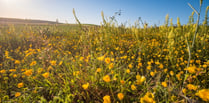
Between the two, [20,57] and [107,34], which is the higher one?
[107,34]

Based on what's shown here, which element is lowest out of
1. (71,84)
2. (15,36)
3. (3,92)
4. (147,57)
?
(3,92)

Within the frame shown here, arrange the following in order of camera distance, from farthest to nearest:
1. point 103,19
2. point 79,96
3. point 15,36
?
point 15,36
point 103,19
point 79,96

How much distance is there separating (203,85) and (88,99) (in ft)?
4.80

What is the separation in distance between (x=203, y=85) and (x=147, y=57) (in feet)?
2.90

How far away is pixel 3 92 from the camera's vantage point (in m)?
1.52

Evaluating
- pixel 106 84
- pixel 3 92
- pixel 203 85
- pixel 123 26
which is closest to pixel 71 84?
pixel 106 84

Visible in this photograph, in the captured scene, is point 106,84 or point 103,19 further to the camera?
point 103,19

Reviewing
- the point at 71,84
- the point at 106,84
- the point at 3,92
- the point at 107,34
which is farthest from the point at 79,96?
the point at 107,34

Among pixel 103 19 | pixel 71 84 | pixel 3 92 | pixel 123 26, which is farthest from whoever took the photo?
pixel 123 26

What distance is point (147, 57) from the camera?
2.10 metres

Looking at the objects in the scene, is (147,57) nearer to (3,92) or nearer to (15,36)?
(3,92)

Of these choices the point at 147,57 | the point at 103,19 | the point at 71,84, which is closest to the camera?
the point at 71,84

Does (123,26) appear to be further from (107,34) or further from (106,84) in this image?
(106,84)

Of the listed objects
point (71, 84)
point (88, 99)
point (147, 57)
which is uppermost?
point (147, 57)
